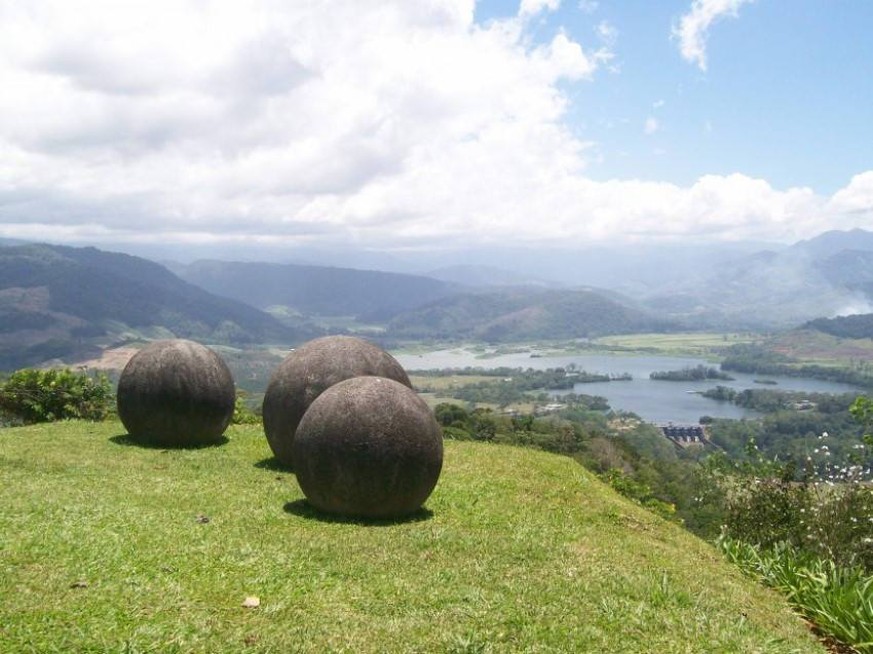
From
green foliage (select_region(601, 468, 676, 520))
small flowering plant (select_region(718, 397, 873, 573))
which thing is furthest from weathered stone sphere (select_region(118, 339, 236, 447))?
small flowering plant (select_region(718, 397, 873, 573))

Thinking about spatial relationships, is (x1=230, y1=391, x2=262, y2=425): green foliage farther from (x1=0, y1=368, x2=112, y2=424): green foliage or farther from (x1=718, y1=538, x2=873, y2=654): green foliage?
(x1=718, y1=538, x2=873, y2=654): green foliage

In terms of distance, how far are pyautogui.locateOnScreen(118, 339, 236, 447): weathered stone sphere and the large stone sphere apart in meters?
7.23

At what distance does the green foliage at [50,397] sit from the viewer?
24953 millimetres

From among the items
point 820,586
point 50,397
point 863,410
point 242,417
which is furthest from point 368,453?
point 50,397

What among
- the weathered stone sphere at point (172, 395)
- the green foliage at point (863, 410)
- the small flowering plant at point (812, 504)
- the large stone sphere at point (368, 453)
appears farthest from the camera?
the weathered stone sphere at point (172, 395)

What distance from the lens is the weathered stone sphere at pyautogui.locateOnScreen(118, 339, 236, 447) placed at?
19141 millimetres

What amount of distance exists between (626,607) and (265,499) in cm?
759

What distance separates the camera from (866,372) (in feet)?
624

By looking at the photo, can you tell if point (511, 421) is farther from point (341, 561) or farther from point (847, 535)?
point (341, 561)

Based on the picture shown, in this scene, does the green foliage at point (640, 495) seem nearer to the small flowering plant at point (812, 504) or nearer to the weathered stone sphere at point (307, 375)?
the small flowering plant at point (812, 504)

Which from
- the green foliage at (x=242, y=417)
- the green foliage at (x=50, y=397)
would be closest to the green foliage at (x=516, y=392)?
the green foliage at (x=242, y=417)

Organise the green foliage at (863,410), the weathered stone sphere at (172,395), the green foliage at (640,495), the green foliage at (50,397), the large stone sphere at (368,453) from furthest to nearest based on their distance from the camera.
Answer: the green foliage at (50,397)
the green foliage at (640,495)
the weathered stone sphere at (172,395)
the green foliage at (863,410)
the large stone sphere at (368,453)

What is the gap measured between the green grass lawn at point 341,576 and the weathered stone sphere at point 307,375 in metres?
1.55

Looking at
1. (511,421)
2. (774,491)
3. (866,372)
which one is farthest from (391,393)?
(866,372)
